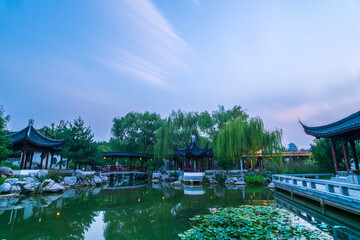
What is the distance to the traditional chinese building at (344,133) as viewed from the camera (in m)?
6.33

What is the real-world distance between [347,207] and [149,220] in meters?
4.94

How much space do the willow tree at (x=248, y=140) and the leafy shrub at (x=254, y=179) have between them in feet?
5.10

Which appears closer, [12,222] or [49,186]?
[12,222]

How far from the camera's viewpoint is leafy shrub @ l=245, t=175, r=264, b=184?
12.6 meters

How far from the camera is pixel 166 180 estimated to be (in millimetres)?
17062

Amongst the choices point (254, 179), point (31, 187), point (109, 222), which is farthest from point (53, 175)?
point (254, 179)

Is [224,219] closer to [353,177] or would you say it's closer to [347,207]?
[347,207]

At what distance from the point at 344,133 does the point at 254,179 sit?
23.2 ft

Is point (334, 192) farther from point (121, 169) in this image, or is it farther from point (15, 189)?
point (121, 169)

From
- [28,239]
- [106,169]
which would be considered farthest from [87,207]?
[106,169]

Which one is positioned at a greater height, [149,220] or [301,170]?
[301,170]

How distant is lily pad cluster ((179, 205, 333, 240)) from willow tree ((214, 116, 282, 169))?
8.90 meters

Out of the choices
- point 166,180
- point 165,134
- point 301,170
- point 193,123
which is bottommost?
point 166,180

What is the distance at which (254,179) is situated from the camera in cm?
1284
